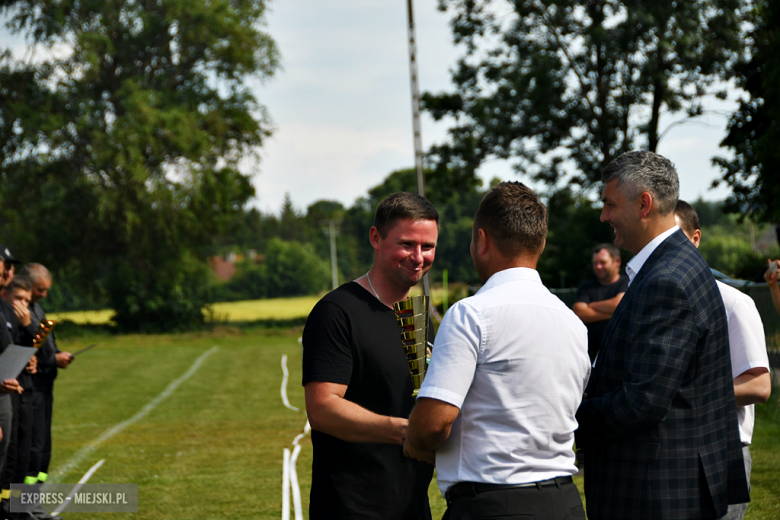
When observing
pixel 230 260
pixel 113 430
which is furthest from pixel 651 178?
pixel 230 260

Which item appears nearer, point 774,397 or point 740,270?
point 774,397

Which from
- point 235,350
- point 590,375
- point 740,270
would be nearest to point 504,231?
point 590,375

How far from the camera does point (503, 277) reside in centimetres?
250

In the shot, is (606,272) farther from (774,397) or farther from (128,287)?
(128,287)

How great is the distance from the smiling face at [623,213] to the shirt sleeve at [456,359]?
0.82 metres

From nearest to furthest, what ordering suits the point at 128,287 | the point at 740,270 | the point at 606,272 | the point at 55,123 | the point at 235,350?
the point at 606,272 < the point at 740,270 < the point at 235,350 < the point at 55,123 < the point at 128,287

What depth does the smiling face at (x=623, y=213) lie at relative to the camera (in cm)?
289

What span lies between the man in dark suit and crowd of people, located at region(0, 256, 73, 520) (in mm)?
4804

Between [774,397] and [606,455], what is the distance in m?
7.24

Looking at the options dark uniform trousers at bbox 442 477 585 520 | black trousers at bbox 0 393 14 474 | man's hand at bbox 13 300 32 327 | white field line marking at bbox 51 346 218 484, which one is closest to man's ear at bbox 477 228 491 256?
dark uniform trousers at bbox 442 477 585 520

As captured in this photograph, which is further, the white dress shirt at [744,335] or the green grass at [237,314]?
the green grass at [237,314]

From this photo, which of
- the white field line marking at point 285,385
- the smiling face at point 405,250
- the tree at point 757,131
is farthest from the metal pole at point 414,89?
the smiling face at point 405,250

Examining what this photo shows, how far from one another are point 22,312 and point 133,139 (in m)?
31.2

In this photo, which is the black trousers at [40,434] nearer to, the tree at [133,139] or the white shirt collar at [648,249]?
the white shirt collar at [648,249]
